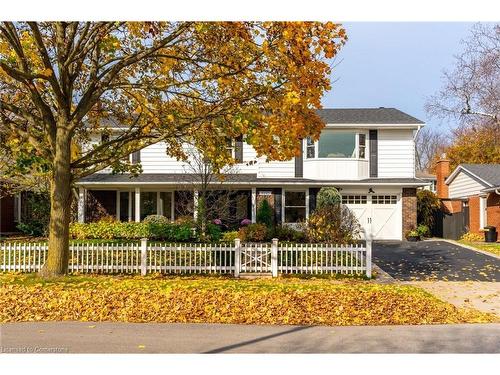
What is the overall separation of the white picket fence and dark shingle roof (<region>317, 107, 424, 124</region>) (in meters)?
10.7

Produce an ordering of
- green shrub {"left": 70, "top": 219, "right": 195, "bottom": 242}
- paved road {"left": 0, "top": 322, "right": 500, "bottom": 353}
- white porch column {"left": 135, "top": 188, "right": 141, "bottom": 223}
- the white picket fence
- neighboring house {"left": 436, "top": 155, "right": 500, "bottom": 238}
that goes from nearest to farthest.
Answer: paved road {"left": 0, "top": 322, "right": 500, "bottom": 353}, the white picket fence, green shrub {"left": 70, "top": 219, "right": 195, "bottom": 242}, white porch column {"left": 135, "top": 188, "right": 141, "bottom": 223}, neighboring house {"left": 436, "top": 155, "right": 500, "bottom": 238}

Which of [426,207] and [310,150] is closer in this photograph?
[310,150]

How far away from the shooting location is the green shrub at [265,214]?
71.1ft

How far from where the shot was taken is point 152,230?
18.2m

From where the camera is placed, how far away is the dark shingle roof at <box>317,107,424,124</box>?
22625mm

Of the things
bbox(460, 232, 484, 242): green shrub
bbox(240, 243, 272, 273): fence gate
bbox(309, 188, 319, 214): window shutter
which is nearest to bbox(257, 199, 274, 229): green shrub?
bbox(309, 188, 319, 214): window shutter

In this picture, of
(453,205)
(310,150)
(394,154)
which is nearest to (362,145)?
(394,154)

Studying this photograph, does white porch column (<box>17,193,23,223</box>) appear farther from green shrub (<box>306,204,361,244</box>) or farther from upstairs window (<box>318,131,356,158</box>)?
green shrub (<box>306,204,361,244</box>)

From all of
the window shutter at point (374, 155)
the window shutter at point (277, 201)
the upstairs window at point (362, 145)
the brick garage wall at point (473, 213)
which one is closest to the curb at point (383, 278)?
the window shutter at point (277, 201)

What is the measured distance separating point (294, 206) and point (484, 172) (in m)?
10.6

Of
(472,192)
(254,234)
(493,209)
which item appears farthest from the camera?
(472,192)

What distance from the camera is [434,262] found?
15.3 meters

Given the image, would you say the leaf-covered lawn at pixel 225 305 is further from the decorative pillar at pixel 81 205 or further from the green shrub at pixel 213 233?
the decorative pillar at pixel 81 205

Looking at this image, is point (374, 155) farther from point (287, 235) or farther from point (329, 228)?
point (329, 228)
